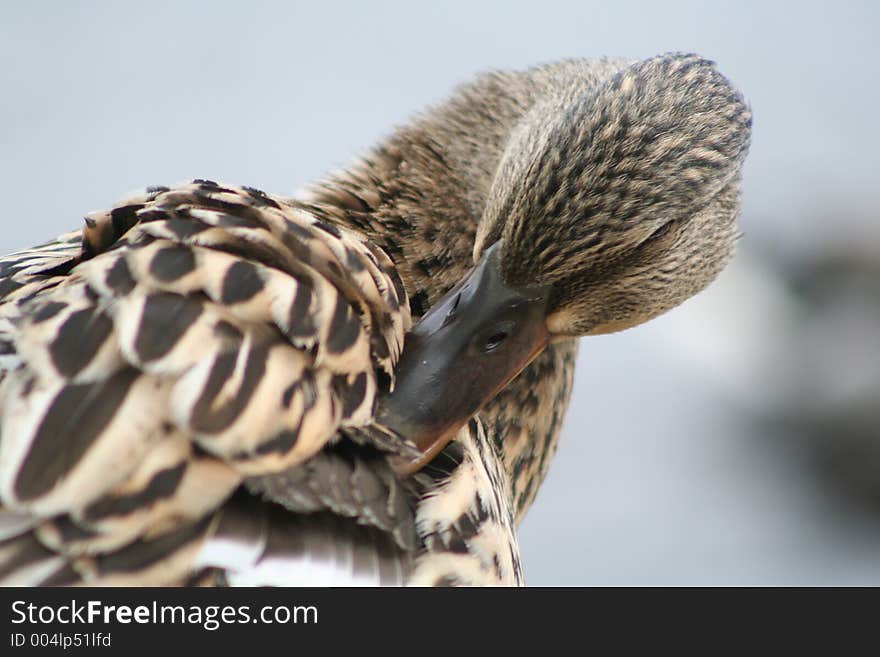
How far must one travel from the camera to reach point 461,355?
3.79ft

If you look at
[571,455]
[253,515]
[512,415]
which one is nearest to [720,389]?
[571,455]

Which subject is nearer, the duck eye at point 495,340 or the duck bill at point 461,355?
the duck bill at point 461,355

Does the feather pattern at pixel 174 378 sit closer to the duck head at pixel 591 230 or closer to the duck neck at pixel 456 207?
the duck head at pixel 591 230

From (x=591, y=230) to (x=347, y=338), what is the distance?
13.6 inches

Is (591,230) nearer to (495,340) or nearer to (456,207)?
(495,340)

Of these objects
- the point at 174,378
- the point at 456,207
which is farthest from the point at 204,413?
the point at 456,207

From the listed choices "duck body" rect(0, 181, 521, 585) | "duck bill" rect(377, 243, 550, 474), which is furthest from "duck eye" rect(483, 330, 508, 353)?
"duck body" rect(0, 181, 521, 585)

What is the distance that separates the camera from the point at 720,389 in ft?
11.7

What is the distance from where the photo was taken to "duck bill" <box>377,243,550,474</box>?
3.51 feet

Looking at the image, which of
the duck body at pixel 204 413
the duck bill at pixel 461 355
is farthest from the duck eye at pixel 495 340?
the duck body at pixel 204 413

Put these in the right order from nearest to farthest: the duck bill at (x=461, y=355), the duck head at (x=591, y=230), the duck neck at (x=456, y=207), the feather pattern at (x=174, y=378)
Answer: the feather pattern at (x=174, y=378), the duck bill at (x=461, y=355), the duck head at (x=591, y=230), the duck neck at (x=456, y=207)

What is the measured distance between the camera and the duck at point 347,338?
852 millimetres
